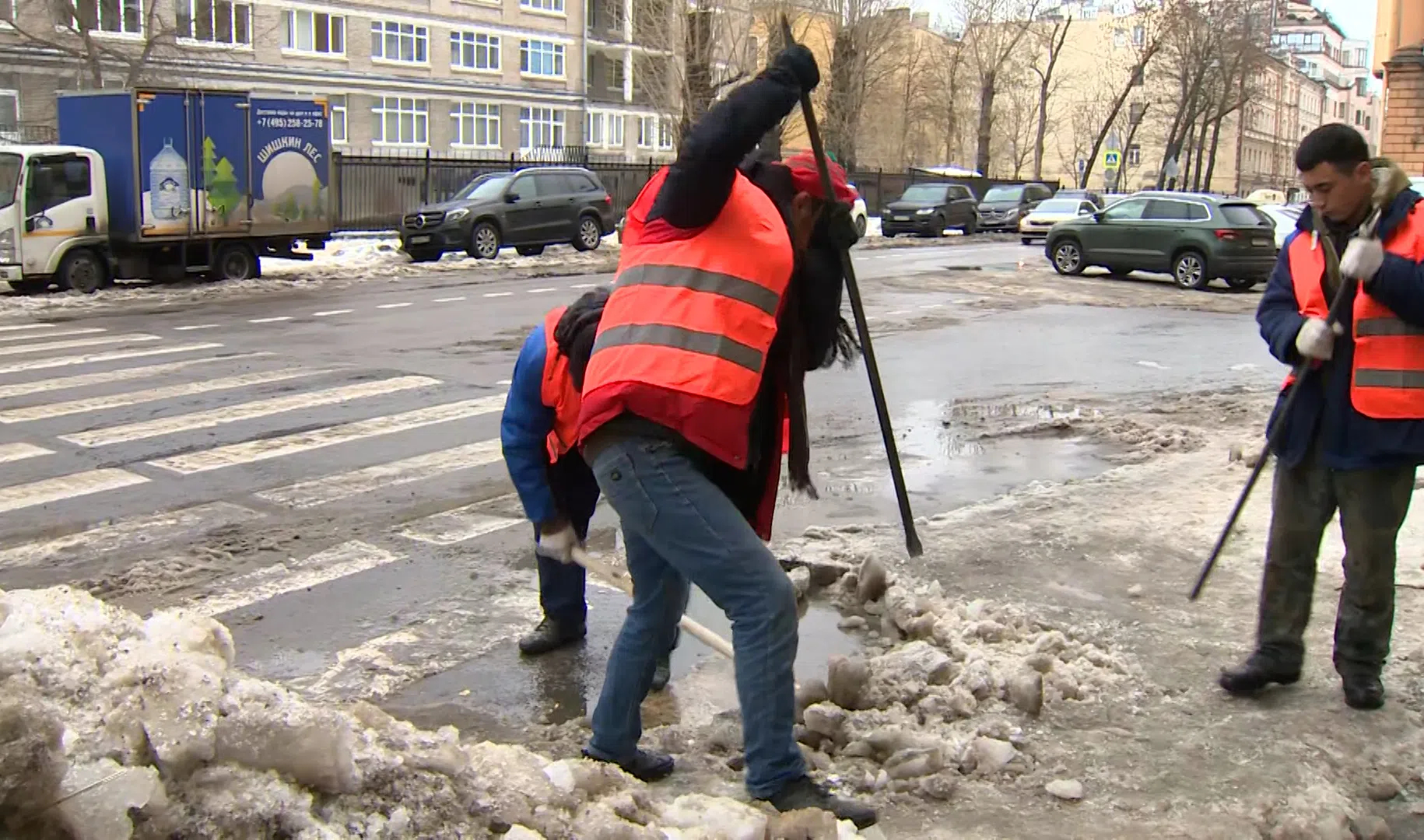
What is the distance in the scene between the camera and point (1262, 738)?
4.16 m

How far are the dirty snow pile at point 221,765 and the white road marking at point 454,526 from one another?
3260 millimetres

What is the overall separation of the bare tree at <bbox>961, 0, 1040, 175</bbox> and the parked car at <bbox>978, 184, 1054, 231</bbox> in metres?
15.9

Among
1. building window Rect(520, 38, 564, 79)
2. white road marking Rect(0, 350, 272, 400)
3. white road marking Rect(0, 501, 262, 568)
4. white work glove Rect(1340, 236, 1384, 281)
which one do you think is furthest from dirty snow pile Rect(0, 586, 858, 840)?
building window Rect(520, 38, 564, 79)

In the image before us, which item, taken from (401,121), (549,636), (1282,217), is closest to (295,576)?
(549,636)

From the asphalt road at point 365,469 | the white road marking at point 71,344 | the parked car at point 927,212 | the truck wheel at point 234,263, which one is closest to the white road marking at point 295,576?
the asphalt road at point 365,469

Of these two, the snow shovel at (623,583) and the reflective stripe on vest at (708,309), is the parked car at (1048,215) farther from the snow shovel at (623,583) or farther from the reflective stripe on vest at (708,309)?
the reflective stripe on vest at (708,309)

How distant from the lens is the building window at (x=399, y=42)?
5066 cm

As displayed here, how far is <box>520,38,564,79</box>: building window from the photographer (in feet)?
184

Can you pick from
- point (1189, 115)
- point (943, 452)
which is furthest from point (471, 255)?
point (1189, 115)

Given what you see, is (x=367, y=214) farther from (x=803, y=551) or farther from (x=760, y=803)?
(x=760, y=803)

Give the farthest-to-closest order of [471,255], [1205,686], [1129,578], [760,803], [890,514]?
[471,255] < [890,514] < [1129,578] < [1205,686] < [760,803]

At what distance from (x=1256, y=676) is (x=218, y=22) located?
47.1 m

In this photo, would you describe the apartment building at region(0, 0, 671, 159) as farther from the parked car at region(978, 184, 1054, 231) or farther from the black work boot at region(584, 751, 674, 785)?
the black work boot at region(584, 751, 674, 785)

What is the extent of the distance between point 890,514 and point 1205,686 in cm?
268
